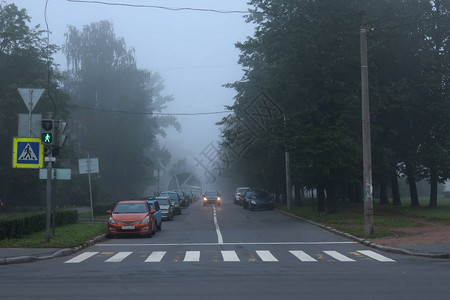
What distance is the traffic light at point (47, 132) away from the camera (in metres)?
17.9

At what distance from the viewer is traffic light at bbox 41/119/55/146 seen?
1792 centimetres

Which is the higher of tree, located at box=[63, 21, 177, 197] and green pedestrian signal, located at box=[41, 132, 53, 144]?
tree, located at box=[63, 21, 177, 197]

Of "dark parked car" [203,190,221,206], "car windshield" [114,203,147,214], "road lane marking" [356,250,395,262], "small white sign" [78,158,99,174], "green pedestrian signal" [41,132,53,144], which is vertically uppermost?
"green pedestrian signal" [41,132,53,144]

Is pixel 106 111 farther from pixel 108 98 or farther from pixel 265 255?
pixel 265 255

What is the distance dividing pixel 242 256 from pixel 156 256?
2437 millimetres

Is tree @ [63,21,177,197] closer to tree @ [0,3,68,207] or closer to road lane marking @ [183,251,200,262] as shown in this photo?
tree @ [0,3,68,207]

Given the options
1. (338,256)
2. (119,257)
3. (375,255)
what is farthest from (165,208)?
(375,255)

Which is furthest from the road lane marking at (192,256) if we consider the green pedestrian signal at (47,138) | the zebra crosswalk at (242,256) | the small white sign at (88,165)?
the small white sign at (88,165)

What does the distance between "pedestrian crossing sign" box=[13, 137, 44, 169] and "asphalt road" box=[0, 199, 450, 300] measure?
129 inches

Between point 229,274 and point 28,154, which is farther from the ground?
point 28,154

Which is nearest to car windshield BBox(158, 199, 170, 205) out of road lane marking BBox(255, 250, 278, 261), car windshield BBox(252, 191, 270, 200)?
car windshield BBox(252, 191, 270, 200)

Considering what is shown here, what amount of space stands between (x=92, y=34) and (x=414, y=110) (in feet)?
133

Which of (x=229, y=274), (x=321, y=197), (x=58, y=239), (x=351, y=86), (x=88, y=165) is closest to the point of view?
(x=229, y=274)

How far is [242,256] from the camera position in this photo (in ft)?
51.5
